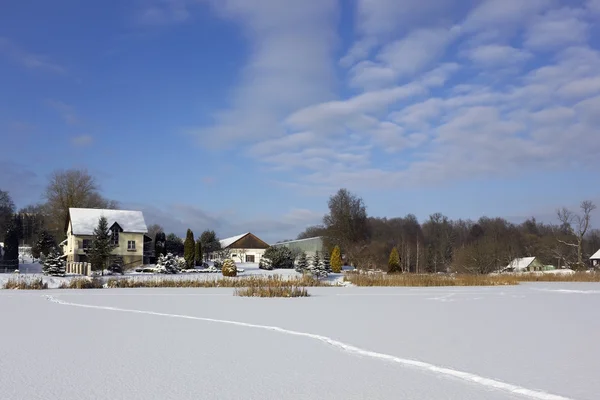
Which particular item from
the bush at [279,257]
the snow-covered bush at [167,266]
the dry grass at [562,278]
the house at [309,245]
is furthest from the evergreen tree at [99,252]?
A: the dry grass at [562,278]

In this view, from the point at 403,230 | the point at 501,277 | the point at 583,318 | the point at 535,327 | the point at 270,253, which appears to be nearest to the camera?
the point at 535,327

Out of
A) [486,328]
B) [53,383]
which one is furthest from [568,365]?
[53,383]

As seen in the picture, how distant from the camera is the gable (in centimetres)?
7100

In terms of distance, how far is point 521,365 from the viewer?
6.48 m

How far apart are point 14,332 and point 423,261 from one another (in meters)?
55.7

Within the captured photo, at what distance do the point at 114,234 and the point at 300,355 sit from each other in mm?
42448

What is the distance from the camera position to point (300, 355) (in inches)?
286

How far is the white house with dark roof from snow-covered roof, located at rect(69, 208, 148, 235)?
2078 cm

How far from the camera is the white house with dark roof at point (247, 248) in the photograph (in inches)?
2744

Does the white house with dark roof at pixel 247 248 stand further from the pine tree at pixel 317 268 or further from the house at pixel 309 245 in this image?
the pine tree at pixel 317 268

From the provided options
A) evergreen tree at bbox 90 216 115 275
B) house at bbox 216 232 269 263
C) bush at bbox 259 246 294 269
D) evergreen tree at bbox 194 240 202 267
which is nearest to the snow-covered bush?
evergreen tree at bbox 90 216 115 275

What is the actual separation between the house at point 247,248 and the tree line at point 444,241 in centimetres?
834

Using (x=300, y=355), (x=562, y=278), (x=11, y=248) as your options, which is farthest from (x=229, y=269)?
(x=300, y=355)

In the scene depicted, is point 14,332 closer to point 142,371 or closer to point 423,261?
point 142,371
